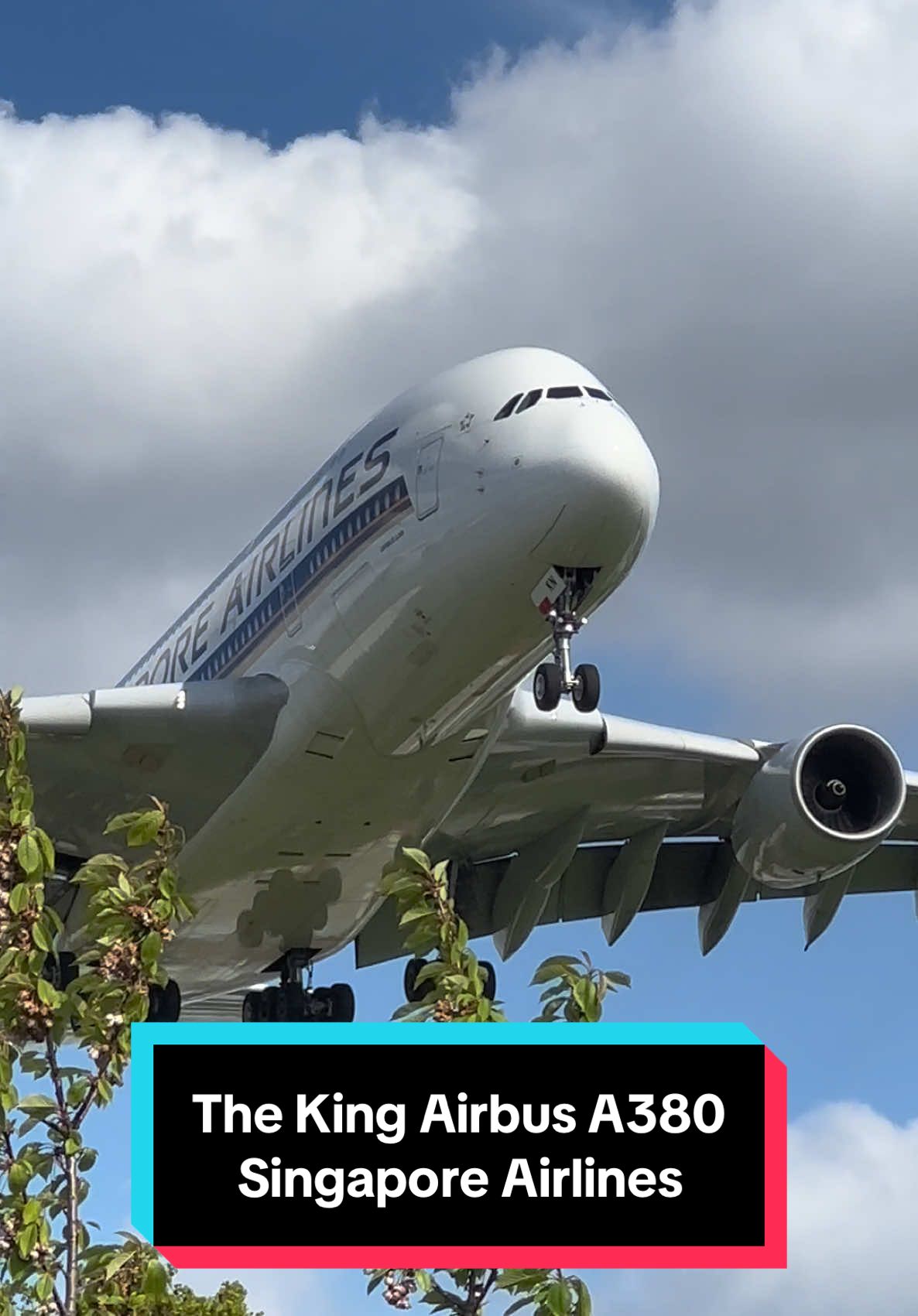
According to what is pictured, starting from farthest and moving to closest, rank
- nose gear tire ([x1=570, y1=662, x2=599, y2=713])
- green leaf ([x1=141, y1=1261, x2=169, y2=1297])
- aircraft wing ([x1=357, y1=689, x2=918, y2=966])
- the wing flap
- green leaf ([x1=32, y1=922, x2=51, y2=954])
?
the wing flap < aircraft wing ([x1=357, y1=689, x2=918, y2=966]) < nose gear tire ([x1=570, y1=662, x2=599, y2=713]) < green leaf ([x1=32, y1=922, x2=51, y2=954]) < green leaf ([x1=141, y1=1261, x2=169, y2=1297])

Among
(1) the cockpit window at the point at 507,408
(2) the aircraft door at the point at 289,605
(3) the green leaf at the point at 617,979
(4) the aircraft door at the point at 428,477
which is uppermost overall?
(1) the cockpit window at the point at 507,408

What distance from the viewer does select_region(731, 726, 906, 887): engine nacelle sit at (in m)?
24.1

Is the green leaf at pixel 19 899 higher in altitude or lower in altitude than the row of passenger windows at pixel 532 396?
lower

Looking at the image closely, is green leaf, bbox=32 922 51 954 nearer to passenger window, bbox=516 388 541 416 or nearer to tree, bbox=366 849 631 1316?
tree, bbox=366 849 631 1316

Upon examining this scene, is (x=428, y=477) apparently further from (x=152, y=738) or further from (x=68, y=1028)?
(x=68, y=1028)

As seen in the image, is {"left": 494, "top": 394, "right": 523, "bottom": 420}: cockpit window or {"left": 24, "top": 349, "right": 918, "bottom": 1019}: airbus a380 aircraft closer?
{"left": 24, "top": 349, "right": 918, "bottom": 1019}: airbus a380 aircraft

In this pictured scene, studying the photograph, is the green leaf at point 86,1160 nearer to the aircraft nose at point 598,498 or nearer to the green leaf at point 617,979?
the green leaf at point 617,979

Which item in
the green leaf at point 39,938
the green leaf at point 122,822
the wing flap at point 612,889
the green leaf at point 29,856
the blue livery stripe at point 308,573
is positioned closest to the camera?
the green leaf at point 39,938

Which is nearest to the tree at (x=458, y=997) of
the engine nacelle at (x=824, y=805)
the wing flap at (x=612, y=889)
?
the engine nacelle at (x=824, y=805)

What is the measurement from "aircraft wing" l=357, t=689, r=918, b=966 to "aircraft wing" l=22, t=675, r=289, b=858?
259 centimetres

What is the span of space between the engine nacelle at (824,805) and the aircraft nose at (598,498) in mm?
5800

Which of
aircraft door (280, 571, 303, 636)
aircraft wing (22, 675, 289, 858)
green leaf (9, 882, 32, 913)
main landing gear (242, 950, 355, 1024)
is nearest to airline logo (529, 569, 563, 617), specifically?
aircraft door (280, 571, 303, 636)

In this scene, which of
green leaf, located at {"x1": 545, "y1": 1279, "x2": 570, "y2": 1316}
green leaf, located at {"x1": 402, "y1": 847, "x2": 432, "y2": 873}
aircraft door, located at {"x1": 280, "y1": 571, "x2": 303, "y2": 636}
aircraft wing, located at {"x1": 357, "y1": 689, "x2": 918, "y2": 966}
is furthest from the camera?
aircraft wing, located at {"x1": 357, "y1": 689, "x2": 918, "y2": 966}

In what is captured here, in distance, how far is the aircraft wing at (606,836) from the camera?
78.6 ft
